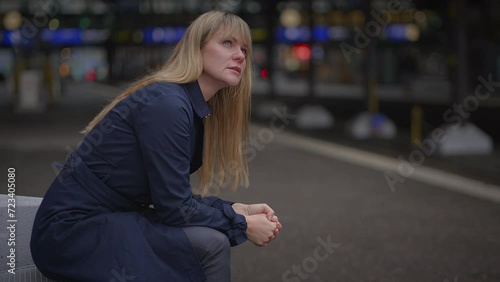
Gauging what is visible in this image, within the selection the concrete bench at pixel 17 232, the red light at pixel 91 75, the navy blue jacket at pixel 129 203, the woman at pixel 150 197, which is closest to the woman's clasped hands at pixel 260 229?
the woman at pixel 150 197

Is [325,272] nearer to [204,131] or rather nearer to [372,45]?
[204,131]

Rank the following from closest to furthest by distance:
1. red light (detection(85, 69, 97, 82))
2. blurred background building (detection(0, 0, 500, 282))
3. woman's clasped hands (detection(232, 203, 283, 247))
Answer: woman's clasped hands (detection(232, 203, 283, 247)), blurred background building (detection(0, 0, 500, 282)), red light (detection(85, 69, 97, 82))

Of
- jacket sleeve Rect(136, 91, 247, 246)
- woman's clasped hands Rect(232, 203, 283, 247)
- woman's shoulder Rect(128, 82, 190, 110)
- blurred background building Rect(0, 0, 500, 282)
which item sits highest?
woman's shoulder Rect(128, 82, 190, 110)

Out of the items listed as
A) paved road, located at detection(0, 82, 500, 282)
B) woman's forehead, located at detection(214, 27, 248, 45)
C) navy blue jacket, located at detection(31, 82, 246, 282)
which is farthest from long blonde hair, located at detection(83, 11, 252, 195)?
paved road, located at detection(0, 82, 500, 282)

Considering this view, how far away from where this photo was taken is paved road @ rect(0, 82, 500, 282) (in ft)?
19.5

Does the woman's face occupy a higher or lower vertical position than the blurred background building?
higher

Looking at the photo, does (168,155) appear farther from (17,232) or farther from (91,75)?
(91,75)

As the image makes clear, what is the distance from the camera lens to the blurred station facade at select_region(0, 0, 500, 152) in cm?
1820

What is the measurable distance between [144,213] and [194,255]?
288 mm

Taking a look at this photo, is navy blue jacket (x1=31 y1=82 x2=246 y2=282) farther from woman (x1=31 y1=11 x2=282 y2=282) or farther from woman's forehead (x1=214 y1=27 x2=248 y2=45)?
woman's forehead (x1=214 y1=27 x2=248 y2=45)

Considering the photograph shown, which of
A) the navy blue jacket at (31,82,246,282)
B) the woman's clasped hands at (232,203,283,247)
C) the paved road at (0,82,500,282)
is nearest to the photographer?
the navy blue jacket at (31,82,246,282)

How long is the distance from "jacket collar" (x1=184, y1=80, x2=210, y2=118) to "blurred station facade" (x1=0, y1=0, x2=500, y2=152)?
10.2m

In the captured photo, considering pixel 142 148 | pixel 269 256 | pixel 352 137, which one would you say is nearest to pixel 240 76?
pixel 142 148

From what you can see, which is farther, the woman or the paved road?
the paved road
